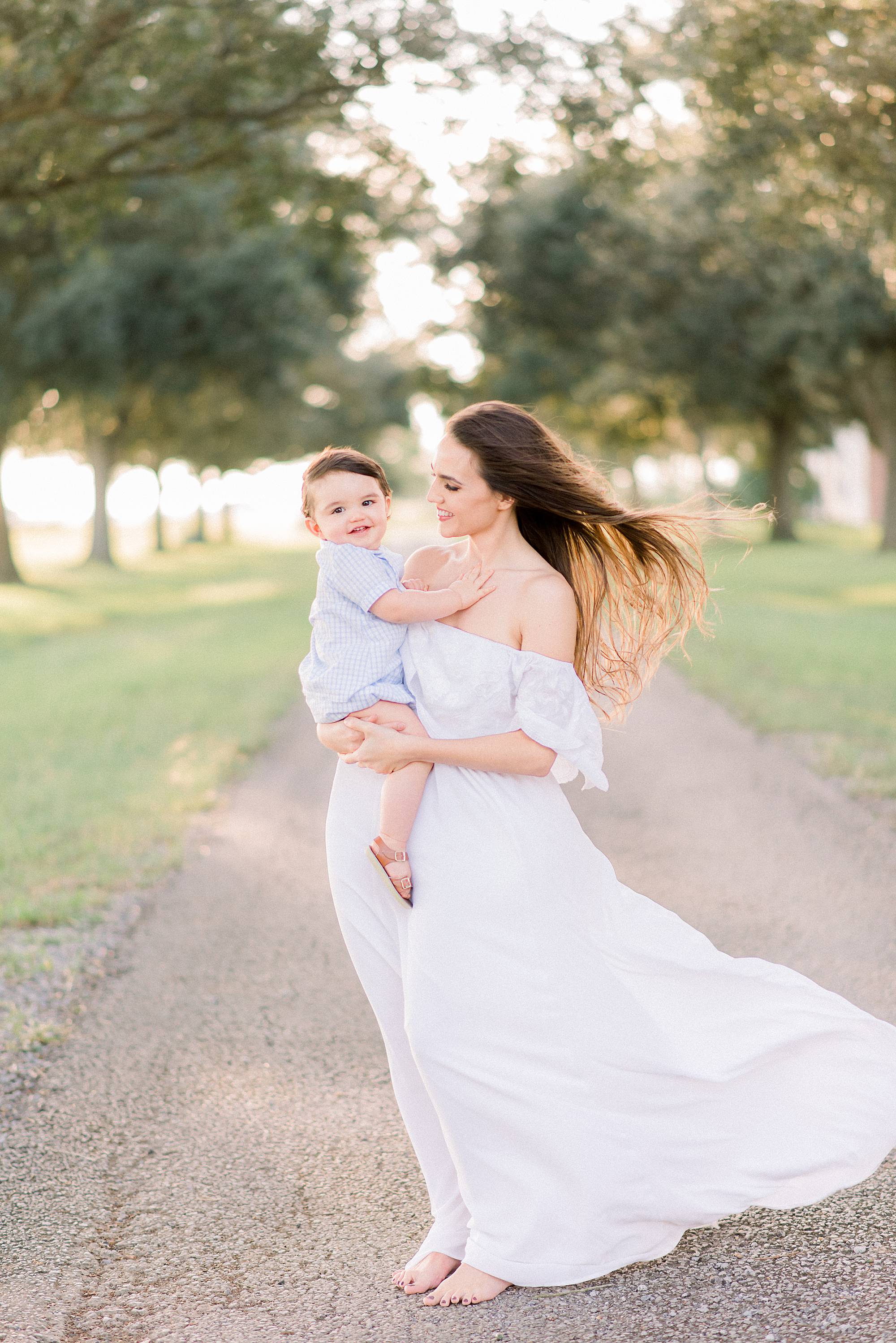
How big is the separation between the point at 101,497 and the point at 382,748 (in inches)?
1546

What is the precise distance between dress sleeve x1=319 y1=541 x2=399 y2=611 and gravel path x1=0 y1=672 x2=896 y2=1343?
5.43 feet

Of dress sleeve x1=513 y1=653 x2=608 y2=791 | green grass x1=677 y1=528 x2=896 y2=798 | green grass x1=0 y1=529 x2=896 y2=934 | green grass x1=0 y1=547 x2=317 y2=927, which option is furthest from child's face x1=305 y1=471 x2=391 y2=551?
green grass x1=0 y1=547 x2=317 y2=927

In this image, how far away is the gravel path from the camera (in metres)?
2.87

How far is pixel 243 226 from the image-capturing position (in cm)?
1491

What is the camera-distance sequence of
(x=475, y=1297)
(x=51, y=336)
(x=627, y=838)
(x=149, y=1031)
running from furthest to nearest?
(x=51, y=336), (x=627, y=838), (x=149, y=1031), (x=475, y=1297)

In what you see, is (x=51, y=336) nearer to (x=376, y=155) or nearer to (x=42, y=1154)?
(x=376, y=155)

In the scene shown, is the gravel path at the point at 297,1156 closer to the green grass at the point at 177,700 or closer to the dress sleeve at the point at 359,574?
the green grass at the point at 177,700

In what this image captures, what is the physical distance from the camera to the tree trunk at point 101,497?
3916 cm

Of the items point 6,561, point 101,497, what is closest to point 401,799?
point 6,561

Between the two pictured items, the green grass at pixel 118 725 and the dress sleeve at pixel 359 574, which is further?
the green grass at pixel 118 725

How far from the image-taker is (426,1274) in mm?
3031

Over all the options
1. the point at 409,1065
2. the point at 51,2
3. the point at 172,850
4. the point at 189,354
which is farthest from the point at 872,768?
the point at 189,354

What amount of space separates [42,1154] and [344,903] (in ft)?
4.60

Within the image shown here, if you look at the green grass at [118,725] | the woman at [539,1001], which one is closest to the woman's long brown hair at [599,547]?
the woman at [539,1001]
